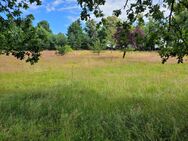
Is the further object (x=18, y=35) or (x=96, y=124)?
(x=18, y=35)

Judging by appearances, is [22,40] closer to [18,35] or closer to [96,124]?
[18,35]

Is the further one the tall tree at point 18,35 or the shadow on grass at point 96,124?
the tall tree at point 18,35

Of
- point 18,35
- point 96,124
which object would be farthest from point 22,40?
Answer: point 96,124

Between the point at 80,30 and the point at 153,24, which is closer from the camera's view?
the point at 153,24

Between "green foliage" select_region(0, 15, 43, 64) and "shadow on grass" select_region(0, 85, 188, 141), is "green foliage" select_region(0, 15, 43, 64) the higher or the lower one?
the higher one

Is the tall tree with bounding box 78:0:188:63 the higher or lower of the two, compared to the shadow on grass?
higher

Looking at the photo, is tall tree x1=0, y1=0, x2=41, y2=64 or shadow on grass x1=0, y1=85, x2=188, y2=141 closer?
shadow on grass x1=0, y1=85, x2=188, y2=141

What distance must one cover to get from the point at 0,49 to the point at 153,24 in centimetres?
584

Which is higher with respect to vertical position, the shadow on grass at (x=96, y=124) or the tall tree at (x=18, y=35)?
the tall tree at (x=18, y=35)

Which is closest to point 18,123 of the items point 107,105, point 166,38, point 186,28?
point 107,105

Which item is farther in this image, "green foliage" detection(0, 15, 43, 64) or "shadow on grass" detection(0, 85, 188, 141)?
"green foliage" detection(0, 15, 43, 64)

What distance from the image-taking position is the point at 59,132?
719cm

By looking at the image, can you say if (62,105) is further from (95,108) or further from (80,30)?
(80,30)

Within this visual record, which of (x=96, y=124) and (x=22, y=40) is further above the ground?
(x=22, y=40)
